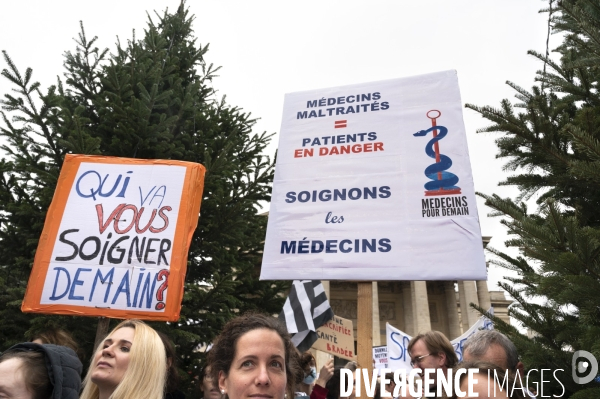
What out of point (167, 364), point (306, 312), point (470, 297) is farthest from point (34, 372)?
point (470, 297)

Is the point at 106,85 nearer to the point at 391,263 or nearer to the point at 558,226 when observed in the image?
the point at 391,263

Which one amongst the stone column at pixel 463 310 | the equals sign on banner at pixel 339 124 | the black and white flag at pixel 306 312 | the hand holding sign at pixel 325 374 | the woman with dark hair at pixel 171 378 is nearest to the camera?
the woman with dark hair at pixel 171 378

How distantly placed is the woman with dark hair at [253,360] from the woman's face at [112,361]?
0.69 meters

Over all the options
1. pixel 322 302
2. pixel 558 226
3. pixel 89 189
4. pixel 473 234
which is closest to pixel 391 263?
pixel 473 234

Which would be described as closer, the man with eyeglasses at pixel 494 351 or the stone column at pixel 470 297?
the man with eyeglasses at pixel 494 351

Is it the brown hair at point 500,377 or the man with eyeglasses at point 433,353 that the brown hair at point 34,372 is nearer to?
the brown hair at point 500,377

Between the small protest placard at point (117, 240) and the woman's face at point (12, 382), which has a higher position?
the small protest placard at point (117, 240)

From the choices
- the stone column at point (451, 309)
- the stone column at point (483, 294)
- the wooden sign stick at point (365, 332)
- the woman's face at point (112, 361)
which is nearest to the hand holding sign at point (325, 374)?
the wooden sign stick at point (365, 332)

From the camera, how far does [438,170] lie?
407cm

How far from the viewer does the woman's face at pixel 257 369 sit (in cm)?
189

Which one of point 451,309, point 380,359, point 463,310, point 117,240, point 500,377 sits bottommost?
point 500,377

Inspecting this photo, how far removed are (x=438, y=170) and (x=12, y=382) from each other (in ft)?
11.5

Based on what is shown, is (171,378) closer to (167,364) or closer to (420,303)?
(167,364)

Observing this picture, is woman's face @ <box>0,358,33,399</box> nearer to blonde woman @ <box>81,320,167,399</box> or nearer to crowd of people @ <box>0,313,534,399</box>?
crowd of people @ <box>0,313,534,399</box>
